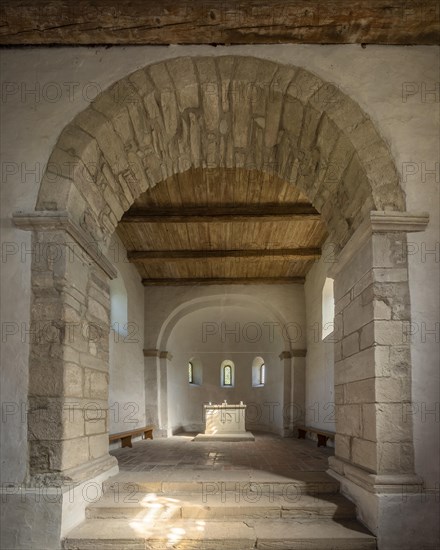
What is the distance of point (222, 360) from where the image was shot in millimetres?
16875

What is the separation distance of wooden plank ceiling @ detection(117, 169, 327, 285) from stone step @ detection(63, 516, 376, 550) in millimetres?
4811

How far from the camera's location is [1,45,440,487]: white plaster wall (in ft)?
14.3

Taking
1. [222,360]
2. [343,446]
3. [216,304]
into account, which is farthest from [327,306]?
[222,360]

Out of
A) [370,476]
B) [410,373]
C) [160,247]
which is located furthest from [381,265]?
[160,247]

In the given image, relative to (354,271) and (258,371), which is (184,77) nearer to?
(354,271)

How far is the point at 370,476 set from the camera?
14.0 ft

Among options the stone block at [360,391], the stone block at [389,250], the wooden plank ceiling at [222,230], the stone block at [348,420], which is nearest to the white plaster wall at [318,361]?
the wooden plank ceiling at [222,230]

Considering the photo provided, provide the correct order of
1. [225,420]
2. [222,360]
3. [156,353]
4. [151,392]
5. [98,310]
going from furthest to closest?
[222,360] → [156,353] → [151,392] → [225,420] → [98,310]

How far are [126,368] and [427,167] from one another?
25.7 feet

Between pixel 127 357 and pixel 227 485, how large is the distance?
20.4ft

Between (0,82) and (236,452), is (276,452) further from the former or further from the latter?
(0,82)

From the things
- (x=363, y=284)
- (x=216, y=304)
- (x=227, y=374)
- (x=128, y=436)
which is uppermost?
(x=216, y=304)

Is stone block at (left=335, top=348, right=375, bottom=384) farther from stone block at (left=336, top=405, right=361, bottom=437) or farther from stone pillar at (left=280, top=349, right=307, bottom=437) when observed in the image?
stone pillar at (left=280, top=349, right=307, bottom=437)

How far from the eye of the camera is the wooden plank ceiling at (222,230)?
8.38 m
